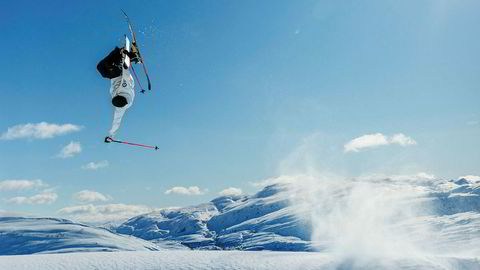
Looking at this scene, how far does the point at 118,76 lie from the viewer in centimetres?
1413

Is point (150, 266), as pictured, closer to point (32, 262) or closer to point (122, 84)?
point (32, 262)

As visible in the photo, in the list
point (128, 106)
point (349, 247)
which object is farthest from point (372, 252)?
point (128, 106)

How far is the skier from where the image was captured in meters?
13.8

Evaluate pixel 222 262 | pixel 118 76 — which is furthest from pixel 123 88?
pixel 222 262

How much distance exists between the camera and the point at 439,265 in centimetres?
1773

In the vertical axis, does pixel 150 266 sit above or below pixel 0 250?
below

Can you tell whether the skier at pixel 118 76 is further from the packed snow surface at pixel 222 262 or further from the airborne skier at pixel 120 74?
the packed snow surface at pixel 222 262

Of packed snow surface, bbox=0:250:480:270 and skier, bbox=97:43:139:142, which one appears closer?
skier, bbox=97:43:139:142

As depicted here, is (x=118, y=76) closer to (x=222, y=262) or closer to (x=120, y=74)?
(x=120, y=74)

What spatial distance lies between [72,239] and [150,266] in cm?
19233

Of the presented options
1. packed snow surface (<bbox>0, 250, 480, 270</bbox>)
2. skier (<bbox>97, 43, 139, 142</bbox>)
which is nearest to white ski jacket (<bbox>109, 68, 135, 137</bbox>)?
skier (<bbox>97, 43, 139, 142</bbox>)

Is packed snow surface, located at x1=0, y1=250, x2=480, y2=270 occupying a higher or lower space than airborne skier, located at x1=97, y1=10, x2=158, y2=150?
lower

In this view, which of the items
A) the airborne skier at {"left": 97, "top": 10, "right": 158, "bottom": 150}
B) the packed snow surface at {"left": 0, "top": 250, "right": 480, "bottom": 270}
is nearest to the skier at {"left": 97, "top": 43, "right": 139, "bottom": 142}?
the airborne skier at {"left": 97, "top": 10, "right": 158, "bottom": 150}

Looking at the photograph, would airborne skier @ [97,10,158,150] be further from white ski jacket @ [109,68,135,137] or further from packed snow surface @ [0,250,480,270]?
packed snow surface @ [0,250,480,270]
